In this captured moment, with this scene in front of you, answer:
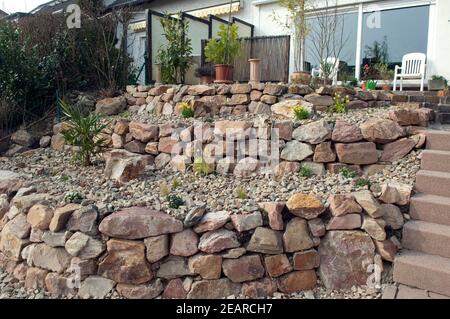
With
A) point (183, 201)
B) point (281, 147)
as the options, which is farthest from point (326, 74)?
point (183, 201)

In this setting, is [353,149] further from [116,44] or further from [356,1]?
[116,44]

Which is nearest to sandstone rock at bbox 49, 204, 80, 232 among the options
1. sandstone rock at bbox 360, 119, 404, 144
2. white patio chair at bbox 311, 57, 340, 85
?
sandstone rock at bbox 360, 119, 404, 144

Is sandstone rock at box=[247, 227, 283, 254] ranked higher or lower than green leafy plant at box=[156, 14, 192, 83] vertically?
lower

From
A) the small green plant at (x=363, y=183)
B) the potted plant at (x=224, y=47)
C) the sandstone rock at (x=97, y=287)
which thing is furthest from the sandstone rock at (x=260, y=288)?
the potted plant at (x=224, y=47)

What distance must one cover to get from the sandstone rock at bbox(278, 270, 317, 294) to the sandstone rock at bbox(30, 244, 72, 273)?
7.34ft

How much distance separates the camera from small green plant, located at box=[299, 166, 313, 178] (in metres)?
4.67

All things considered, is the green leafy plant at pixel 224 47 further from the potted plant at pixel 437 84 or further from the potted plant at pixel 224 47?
the potted plant at pixel 437 84

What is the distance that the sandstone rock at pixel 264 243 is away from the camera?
3537mm

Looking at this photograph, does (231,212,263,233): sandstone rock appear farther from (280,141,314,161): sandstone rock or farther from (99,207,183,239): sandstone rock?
(280,141,314,161): sandstone rock

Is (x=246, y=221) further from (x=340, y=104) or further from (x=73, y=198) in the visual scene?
(x=340, y=104)

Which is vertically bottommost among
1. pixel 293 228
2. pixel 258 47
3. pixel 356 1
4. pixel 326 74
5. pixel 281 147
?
pixel 293 228

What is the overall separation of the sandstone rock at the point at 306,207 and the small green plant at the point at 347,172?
104cm

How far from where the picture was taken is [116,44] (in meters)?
9.87

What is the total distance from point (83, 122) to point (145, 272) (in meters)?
2.83
